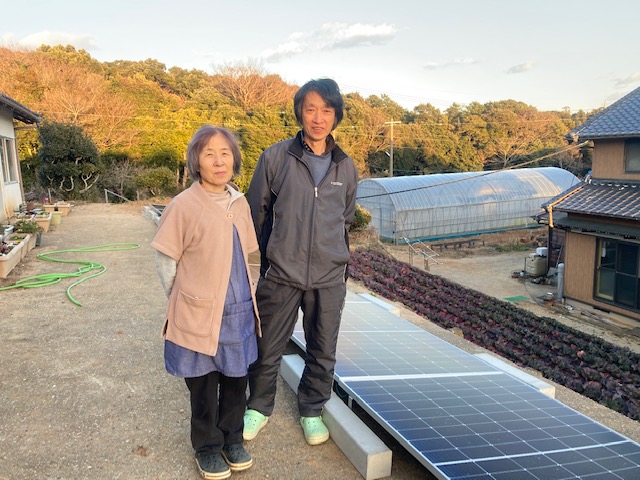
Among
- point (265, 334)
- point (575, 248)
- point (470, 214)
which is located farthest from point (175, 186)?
point (265, 334)

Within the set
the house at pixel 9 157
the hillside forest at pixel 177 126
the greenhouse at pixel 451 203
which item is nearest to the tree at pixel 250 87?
the hillside forest at pixel 177 126

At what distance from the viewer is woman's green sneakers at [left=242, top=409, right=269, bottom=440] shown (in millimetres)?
2686

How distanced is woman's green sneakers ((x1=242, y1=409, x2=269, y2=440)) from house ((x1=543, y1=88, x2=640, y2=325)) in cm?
1026

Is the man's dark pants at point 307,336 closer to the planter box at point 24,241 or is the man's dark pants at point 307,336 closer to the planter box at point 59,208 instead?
the planter box at point 24,241

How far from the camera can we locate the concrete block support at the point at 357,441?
2.43 m

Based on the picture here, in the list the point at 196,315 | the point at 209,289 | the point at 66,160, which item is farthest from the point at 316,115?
the point at 66,160

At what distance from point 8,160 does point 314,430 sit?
13561mm

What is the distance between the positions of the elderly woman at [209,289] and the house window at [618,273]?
1121 centimetres

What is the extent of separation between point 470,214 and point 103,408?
68.0ft

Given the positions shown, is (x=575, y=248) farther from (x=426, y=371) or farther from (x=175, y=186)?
(x=175, y=186)

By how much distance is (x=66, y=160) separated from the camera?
57.2 ft

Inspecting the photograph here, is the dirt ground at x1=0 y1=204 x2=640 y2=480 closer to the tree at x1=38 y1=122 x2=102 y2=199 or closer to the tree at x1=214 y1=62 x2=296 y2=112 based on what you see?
the tree at x1=38 y1=122 x2=102 y2=199

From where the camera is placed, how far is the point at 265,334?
2.56 metres

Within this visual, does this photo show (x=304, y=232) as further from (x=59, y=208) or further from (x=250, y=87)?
(x=250, y=87)
